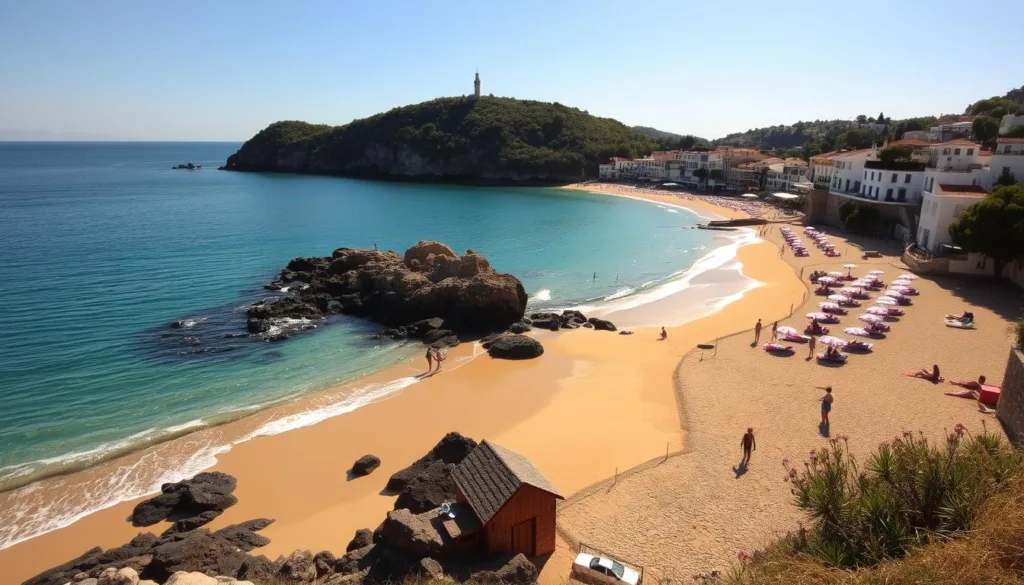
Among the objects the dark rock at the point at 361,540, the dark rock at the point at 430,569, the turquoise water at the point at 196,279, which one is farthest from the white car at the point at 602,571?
the turquoise water at the point at 196,279

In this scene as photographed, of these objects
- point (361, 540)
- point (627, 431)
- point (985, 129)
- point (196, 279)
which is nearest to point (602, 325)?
point (627, 431)

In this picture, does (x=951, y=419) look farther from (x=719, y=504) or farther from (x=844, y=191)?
(x=844, y=191)

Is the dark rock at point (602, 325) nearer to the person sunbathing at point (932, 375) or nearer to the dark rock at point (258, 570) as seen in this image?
the person sunbathing at point (932, 375)

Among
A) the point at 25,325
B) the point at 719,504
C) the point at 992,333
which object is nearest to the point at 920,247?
the point at 992,333

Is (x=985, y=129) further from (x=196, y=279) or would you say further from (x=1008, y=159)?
(x=196, y=279)

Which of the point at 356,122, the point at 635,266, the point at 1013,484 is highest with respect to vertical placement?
the point at 356,122

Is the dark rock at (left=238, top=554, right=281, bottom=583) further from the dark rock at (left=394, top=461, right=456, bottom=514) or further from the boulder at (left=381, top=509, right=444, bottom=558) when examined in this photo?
the dark rock at (left=394, top=461, right=456, bottom=514)
